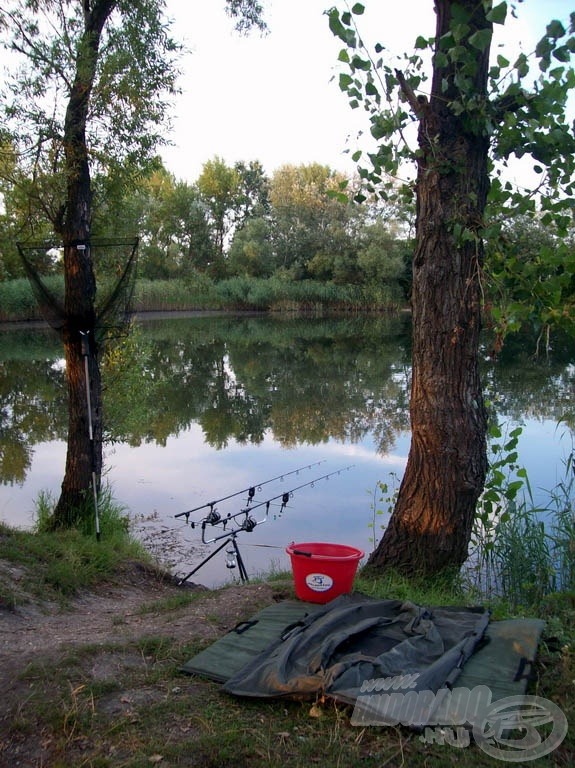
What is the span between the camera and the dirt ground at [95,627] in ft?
9.57

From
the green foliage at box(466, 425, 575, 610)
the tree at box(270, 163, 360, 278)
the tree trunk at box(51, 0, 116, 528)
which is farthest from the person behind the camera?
the tree at box(270, 163, 360, 278)

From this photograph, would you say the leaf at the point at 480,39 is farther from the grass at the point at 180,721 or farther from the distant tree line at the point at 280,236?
the distant tree line at the point at 280,236

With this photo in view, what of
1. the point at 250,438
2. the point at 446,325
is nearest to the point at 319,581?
the point at 446,325

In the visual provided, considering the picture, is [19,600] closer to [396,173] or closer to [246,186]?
[396,173]

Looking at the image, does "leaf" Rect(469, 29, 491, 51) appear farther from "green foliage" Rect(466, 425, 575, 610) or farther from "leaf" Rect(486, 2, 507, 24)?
"green foliage" Rect(466, 425, 575, 610)

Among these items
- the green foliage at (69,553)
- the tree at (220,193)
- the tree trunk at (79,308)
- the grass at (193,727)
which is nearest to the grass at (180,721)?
the grass at (193,727)

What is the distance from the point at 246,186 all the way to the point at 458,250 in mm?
57755

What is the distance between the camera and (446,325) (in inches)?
177

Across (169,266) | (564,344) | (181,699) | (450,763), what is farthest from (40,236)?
(169,266)

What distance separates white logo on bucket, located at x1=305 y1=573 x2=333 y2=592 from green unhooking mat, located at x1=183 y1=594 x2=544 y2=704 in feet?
0.91

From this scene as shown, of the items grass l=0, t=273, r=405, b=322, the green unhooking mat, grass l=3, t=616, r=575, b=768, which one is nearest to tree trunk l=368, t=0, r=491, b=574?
the green unhooking mat

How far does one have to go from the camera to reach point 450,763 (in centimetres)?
249

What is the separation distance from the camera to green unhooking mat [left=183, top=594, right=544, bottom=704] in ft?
9.39

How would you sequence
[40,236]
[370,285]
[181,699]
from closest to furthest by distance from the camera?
1. [181,699]
2. [40,236]
3. [370,285]
